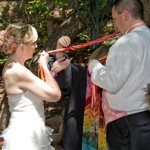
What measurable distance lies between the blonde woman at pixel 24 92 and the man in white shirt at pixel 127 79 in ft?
1.18

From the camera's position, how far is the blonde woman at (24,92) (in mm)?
2717

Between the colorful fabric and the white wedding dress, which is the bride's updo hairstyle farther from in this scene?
the colorful fabric

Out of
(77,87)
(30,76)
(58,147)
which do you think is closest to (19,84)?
(30,76)

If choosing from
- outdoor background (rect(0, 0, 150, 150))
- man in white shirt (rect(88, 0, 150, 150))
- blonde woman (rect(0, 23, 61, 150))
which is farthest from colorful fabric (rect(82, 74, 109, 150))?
outdoor background (rect(0, 0, 150, 150))

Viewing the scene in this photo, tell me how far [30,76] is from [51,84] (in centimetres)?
15

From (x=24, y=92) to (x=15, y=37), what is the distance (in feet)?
1.29

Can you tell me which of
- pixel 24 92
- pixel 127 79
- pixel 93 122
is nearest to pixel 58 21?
pixel 93 122

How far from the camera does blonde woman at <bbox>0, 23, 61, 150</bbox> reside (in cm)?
272

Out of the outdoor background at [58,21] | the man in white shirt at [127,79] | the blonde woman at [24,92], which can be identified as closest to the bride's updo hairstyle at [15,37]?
the blonde woman at [24,92]

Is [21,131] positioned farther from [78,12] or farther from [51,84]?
[78,12]

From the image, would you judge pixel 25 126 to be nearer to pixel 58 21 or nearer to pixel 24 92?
pixel 24 92

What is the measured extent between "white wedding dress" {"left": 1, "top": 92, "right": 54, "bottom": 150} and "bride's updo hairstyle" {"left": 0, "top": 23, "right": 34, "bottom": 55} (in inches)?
13.6

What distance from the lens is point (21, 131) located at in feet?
9.11

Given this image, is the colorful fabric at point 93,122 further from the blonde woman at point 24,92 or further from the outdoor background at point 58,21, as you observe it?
the outdoor background at point 58,21
